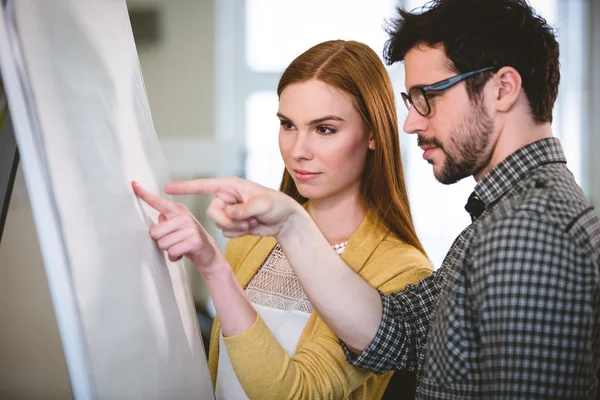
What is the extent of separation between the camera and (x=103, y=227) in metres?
0.78

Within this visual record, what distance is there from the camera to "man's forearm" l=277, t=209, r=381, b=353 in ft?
3.35

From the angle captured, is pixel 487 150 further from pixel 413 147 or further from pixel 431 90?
pixel 413 147

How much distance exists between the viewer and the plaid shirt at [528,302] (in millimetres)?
729

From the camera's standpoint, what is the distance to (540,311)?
73 cm

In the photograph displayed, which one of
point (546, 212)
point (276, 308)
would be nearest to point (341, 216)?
point (276, 308)

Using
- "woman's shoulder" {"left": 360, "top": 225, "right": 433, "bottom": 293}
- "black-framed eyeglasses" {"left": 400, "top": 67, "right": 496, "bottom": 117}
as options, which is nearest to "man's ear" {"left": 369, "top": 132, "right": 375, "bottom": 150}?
"woman's shoulder" {"left": 360, "top": 225, "right": 433, "bottom": 293}

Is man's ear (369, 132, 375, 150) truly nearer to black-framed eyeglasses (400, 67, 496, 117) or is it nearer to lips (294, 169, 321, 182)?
lips (294, 169, 321, 182)

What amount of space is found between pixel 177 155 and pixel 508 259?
3.25 meters

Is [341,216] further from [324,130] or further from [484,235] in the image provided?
[484,235]

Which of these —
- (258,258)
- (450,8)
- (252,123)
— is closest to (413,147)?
(252,123)

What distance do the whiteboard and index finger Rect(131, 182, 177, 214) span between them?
0.04ft

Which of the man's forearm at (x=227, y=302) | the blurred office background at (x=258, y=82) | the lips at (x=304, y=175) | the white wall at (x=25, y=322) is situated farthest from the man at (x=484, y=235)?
the blurred office background at (x=258, y=82)

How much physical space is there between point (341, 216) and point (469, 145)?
1.77ft

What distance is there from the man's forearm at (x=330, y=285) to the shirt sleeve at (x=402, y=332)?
0.02 metres
